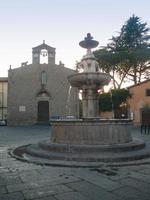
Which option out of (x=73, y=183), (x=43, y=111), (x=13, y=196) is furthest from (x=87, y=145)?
(x=43, y=111)

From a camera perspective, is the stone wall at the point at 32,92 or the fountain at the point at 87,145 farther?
the stone wall at the point at 32,92

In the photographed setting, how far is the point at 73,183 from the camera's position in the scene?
4.80 metres

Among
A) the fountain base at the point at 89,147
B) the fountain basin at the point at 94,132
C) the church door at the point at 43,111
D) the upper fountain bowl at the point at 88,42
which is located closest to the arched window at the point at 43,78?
the church door at the point at 43,111

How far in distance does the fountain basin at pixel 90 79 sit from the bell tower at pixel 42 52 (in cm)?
2363

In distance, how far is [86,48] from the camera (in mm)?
11531

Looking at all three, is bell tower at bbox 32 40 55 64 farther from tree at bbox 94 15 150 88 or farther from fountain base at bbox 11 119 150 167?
fountain base at bbox 11 119 150 167

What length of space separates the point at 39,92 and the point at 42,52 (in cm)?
515

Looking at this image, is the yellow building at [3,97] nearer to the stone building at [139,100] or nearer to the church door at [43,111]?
the church door at [43,111]

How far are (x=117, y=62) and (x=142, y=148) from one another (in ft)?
91.3

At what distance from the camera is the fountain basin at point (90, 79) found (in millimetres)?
10016

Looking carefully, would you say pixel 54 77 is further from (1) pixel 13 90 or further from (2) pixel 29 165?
(2) pixel 29 165

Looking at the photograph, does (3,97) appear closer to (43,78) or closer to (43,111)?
(43,78)

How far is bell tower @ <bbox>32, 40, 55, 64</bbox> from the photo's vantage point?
109 feet

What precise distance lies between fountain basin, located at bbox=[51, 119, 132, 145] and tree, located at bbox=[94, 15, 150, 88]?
27.1 meters
